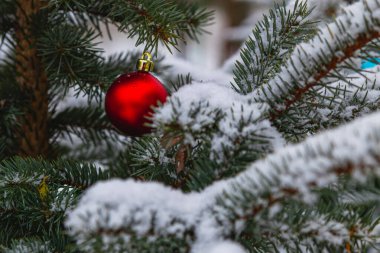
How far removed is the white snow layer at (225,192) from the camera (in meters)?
0.37

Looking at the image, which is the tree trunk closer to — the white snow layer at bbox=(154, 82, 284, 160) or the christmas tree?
the christmas tree

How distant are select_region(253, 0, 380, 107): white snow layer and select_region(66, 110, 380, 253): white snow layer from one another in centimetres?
12

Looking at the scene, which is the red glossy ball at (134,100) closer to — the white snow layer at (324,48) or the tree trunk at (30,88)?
the white snow layer at (324,48)

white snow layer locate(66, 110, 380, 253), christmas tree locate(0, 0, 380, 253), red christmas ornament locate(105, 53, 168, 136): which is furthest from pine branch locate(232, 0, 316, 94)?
white snow layer locate(66, 110, 380, 253)

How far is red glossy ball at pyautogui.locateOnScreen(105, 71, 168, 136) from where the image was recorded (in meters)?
0.69

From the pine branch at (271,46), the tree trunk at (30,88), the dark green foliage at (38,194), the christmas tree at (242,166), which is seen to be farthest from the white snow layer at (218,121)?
the tree trunk at (30,88)

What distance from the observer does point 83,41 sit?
2.77ft

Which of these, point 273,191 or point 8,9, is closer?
point 273,191

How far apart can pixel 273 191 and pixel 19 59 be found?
0.71 meters

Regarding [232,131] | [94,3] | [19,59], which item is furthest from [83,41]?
[232,131]

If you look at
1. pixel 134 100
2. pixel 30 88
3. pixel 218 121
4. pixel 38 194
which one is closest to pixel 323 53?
pixel 218 121

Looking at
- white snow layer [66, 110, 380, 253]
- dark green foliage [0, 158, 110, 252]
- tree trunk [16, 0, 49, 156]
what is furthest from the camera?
tree trunk [16, 0, 49, 156]

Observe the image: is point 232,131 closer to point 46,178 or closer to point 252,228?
point 252,228

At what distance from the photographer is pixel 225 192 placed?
44cm
